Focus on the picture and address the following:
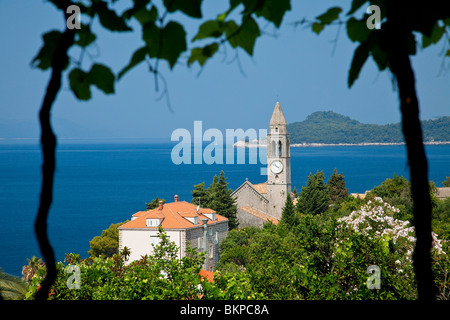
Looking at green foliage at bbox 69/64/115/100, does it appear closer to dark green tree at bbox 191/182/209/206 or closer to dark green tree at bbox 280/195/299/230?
dark green tree at bbox 280/195/299/230

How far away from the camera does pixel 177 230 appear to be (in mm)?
36406

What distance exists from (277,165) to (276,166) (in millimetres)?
170

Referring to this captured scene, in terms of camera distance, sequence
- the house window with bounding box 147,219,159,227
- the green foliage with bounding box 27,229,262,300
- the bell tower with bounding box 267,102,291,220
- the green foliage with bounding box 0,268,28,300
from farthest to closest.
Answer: the bell tower with bounding box 267,102,291,220, the house window with bounding box 147,219,159,227, the green foliage with bounding box 0,268,28,300, the green foliage with bounding box 27,229,262,300

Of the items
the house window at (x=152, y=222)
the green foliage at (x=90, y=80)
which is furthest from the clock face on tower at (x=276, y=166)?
the green foliage at (x=90, y=80)

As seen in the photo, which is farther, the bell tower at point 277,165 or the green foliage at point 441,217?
the bell tower at point 277,165

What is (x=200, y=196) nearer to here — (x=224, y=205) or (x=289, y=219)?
(x=224, y=205)

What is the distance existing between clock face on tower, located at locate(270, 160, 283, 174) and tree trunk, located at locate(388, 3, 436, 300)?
5802 cm

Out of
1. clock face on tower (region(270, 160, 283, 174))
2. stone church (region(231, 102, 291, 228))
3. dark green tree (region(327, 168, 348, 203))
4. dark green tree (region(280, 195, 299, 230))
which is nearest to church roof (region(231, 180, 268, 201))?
stone church (region(231, 102, 291, 228))

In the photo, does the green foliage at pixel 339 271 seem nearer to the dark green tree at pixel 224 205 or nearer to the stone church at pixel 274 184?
the dark green tree at pixel 224 205

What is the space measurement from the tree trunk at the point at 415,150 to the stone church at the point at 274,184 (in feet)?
182

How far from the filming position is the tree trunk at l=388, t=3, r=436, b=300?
1.32 m

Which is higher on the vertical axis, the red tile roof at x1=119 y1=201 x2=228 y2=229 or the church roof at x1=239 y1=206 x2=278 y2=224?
the red tile roof at x1=119 y1=201 x2=228 y2=229

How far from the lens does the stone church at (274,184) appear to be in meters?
58.4
